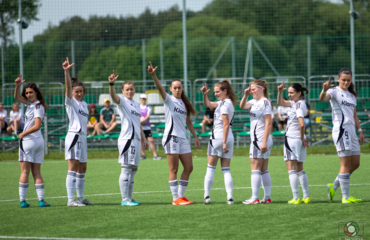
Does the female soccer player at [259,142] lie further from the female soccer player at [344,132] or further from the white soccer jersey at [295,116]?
the female soccer player at [344,132]

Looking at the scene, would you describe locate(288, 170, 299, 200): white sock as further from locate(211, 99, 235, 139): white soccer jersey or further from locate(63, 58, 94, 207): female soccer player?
locate(63, 58, 94, 207): female soccer player

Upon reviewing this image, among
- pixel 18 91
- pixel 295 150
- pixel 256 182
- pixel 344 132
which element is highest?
pixel 18 91

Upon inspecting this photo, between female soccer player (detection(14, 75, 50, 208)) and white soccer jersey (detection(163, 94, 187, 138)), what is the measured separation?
Result: 77.2 inches

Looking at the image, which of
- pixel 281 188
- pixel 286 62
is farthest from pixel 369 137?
pixel 281 188

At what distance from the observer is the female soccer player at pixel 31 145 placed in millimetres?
7000

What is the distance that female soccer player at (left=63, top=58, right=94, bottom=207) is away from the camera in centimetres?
702

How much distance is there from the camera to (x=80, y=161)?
7.25 metres

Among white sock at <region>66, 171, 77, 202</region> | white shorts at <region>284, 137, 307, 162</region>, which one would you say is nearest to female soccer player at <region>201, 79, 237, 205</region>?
white shorts at <region>284, 137, 307, 162</region>

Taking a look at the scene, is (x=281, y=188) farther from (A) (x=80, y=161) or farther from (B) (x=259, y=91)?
(A) (x=80, y=161)

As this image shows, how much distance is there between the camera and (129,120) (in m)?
7.07

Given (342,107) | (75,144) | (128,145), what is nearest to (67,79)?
(75,144)

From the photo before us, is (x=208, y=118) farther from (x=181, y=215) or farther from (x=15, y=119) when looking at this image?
(x=181, y=215)

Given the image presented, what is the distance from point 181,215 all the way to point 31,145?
2.63 meters

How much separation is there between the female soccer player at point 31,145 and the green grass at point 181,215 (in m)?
0.30
